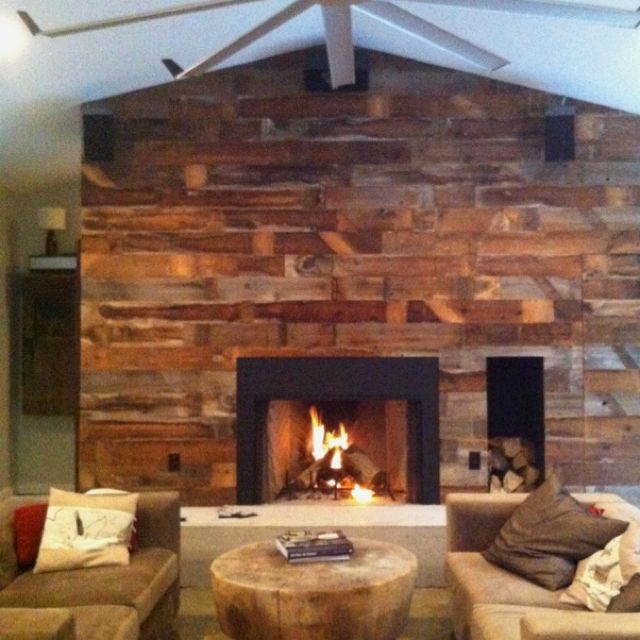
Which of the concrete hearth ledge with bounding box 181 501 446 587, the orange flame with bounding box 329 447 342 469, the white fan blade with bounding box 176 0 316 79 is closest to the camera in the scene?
the white fan blade with bounding box 176 0 316 79

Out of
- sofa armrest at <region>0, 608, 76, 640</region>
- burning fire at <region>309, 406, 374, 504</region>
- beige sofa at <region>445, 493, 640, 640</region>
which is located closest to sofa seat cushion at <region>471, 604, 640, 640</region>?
beige sofa at <region>445, 493, 640, 640</region>

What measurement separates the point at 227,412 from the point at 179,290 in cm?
76

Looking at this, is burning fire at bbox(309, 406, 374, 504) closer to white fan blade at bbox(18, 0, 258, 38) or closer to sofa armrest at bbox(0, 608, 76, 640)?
sofa armrest at bbox(0, 608, 76, 640)

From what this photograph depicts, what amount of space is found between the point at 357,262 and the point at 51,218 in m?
2.52

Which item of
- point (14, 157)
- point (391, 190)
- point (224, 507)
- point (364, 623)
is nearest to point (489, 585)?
point (364, 623)

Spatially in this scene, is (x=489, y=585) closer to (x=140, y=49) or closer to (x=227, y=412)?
(x=227, y=412)

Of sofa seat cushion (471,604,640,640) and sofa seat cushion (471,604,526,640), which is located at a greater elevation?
sofa seat cushion (471,604,640,640)

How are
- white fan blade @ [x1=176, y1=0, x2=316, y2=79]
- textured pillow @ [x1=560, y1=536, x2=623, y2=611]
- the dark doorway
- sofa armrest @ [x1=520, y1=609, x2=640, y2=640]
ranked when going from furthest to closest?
1. the dark doorway
2. textured pillow @ [x1=560, y1=536, x2=623, y2=611]
3. white fan blade @ [x1=176, y1=0, x2=316, y2=79]
4. sofa armrest @ [x1=520, y1=609, x2=640, y2=640]

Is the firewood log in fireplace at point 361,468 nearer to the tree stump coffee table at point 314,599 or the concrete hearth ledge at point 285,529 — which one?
the concrete hearth ledge at point 285,529

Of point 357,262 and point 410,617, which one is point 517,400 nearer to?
point 357,262

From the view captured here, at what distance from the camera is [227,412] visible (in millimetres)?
4902

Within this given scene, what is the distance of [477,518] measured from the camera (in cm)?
371

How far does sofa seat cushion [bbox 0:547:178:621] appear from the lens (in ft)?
9.97

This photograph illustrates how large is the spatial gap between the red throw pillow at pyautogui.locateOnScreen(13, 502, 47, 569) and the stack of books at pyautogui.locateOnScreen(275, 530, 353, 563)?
100 centimetres
